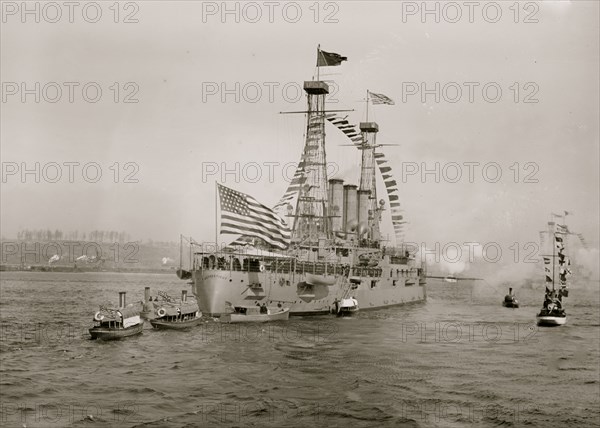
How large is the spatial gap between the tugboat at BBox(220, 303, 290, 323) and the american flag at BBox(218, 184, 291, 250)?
18.0ft

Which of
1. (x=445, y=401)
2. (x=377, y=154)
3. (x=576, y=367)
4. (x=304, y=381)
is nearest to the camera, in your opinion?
(x=445, y=401)

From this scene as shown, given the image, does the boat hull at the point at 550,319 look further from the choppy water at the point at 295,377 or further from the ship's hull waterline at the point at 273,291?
the ship's hull waterline at the point at 273,291

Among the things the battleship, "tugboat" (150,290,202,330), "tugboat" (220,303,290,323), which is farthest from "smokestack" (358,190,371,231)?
"tugboat" (150,290,202,330)

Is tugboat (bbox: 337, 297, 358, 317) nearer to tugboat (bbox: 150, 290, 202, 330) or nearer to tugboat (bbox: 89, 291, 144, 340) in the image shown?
tugboat (bbox: 150, 290, 202, 330)

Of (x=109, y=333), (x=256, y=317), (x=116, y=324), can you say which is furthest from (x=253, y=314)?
(x=109, y=333)

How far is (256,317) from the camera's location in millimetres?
49031

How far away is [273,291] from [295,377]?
75.8 ft

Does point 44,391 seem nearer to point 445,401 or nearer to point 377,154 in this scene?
point 445,401

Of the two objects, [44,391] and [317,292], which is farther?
[317,292]

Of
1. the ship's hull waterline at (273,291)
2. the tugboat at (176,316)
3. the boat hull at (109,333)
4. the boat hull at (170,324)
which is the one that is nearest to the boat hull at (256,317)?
the ship's hull waterline at (273,291)

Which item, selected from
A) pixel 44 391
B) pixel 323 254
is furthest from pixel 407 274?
pixel 44 391

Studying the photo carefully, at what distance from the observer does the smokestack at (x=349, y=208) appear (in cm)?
7878

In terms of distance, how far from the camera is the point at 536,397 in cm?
2772

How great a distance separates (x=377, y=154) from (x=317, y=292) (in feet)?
113
